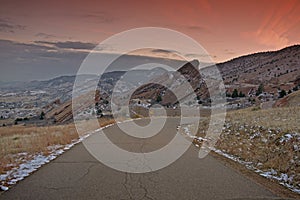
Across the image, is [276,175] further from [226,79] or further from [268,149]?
[226,79]

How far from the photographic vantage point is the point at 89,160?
1050cm

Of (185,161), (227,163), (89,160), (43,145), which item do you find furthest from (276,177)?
(43,145)

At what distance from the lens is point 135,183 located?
767 cm

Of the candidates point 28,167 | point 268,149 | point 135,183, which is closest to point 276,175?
point 268,149

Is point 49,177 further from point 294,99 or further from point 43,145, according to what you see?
point 294,99

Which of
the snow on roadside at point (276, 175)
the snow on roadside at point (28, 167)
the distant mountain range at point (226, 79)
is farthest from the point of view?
the distant mountain range at point (226, 79)

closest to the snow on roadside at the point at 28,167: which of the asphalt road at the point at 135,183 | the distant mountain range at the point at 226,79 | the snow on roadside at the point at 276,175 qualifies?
the asphalt road at the point at 135,183

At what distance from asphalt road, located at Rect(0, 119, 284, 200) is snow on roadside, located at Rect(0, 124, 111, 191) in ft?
0.96

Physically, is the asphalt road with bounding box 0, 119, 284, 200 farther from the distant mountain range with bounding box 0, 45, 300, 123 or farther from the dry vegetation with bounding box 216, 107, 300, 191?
the distant mountain range with bounding box 0, 45, 300, 123

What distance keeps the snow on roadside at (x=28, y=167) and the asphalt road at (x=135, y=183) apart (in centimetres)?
29

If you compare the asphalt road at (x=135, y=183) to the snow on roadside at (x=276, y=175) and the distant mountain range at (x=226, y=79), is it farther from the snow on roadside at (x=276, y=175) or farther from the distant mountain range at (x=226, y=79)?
the distant mountain range at (x=226, y=79)

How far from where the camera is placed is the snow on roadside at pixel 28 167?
26.1 feet

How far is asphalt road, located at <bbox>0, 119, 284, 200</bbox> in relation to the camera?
21.9ft

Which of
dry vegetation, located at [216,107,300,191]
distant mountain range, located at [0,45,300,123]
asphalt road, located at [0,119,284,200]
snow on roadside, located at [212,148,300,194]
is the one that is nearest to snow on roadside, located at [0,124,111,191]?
asphalt road, located at [0,119,284,200]
